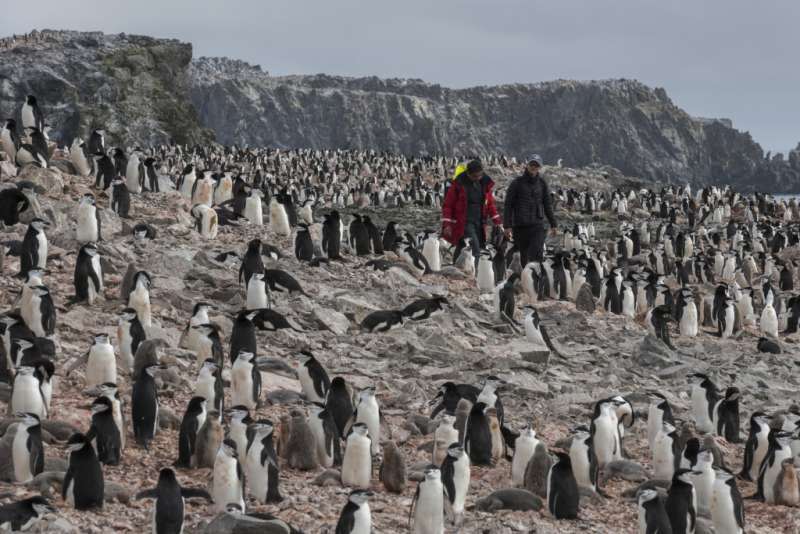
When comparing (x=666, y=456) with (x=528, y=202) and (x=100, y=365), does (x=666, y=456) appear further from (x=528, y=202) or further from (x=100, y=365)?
(x=528, y=202)

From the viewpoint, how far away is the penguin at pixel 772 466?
25.1 feet

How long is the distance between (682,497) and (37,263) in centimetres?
780

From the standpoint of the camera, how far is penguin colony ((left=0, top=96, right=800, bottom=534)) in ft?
20.5

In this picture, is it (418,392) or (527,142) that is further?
(527,142)

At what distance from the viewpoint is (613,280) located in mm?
16234

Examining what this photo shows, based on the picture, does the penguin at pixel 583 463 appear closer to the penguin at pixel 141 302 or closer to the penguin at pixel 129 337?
the penguin at pixel 129 337

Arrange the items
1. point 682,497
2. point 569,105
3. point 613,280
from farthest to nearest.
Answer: point 569,105
point 613,280
point 682,497

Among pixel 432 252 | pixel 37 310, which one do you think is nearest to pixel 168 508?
pixel 37 310

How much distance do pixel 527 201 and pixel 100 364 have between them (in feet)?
25.4

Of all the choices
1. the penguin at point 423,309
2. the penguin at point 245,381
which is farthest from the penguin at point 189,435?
the penguin at point 423,309

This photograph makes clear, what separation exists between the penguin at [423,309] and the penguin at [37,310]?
4449 millimetres

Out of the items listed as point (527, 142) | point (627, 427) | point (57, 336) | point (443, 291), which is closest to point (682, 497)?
point (627, 427)

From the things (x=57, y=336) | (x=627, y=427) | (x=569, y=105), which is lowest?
(x=627, y=427)

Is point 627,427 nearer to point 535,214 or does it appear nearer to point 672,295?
point 535,214
